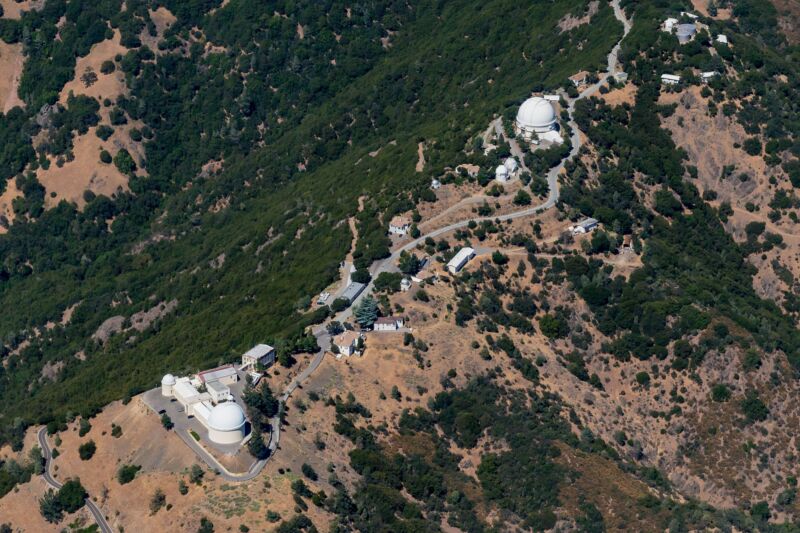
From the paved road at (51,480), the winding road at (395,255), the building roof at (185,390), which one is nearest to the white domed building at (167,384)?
the building roof at (185,390)

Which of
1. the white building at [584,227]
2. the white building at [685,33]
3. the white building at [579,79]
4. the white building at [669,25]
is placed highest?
the white building at [579,79]

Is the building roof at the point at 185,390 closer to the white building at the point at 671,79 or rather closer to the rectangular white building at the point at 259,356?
the rectangular white building at the point at 259,356

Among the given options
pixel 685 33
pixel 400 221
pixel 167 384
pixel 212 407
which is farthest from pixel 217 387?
pixel 685 33

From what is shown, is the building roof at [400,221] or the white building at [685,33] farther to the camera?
the white building at [685,33]

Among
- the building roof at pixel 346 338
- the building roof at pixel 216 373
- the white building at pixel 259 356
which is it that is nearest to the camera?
the building roof at pixel 216 373

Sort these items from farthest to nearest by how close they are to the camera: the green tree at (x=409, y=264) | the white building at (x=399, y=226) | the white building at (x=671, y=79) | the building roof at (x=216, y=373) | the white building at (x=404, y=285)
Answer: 1. the white building at (x=671, y=79)
2. the white building at (x=399, y=226)
3. the green tree at (x=409, y=264)
4. the white building at (x=404, y=285)
5. the building roof at (x=216, y=373)

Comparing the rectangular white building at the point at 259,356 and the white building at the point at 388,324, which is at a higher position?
the rectangular white building at the point at 259,356

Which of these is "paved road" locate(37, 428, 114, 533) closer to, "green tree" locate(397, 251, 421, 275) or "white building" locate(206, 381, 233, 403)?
"white building" locate(206, 381, 233, 403)

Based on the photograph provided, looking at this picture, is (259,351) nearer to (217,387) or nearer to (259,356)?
(259,356)
